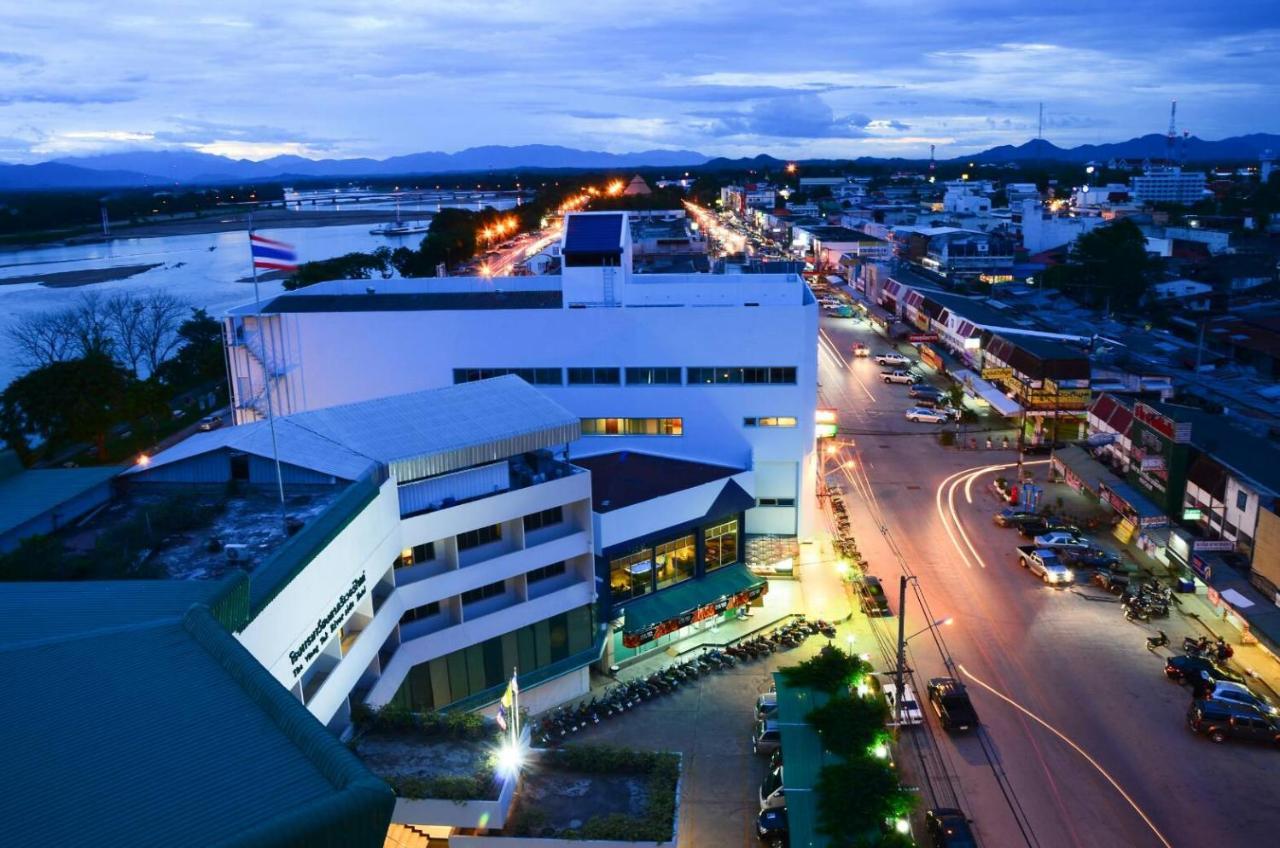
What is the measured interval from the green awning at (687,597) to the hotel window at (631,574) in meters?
0.28

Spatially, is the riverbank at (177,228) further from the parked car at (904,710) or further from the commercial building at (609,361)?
the parked car at (904,710)

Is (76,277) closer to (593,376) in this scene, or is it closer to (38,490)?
(593,376)

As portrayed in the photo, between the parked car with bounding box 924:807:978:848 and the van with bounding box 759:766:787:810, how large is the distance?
8.61 ft

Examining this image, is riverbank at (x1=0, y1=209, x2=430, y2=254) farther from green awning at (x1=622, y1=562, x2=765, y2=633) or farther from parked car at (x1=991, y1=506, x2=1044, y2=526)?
green awning at (x1=622, y1=562, x2=765, y2=633)

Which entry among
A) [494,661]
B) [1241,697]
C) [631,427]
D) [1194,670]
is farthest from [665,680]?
[1241,697]

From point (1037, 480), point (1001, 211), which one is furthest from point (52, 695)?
point (1001, 211)

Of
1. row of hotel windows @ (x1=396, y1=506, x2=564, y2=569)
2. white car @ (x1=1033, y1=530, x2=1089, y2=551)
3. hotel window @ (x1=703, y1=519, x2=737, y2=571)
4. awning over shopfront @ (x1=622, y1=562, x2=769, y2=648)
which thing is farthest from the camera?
white car @ (x1=1033, y1=530, x2=1089, y2=551)

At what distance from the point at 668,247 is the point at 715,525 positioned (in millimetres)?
57684

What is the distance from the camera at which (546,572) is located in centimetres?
2166

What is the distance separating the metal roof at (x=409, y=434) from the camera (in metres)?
18.6

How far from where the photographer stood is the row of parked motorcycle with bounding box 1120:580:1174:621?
24.4 m

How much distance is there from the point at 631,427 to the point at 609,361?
226 centimetres

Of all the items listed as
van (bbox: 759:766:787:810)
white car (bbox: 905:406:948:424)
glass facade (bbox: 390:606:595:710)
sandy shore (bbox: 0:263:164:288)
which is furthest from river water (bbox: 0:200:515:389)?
van (bbox: 759:766:787:810)

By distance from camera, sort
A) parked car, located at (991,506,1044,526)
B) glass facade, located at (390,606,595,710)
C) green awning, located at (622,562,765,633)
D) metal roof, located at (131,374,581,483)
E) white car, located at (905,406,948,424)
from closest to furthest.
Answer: metal roof, located at (131,374,581,483)
glass facade, located at (390,606,595,710)
green awning, located at (622,562,765,633)
parked car, located at (991,506,1044,526)
white car, located at (905,406,948,424)
